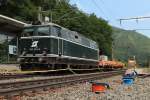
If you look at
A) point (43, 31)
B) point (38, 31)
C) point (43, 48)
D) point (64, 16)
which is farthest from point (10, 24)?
point (64, 16)

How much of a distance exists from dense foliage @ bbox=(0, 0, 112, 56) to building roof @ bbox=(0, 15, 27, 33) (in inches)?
420

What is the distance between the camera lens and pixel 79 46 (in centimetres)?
3372

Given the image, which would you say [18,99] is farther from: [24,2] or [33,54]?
[24,2]

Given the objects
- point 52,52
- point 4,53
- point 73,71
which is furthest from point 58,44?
point 4,53

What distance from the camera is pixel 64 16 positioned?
239 feet

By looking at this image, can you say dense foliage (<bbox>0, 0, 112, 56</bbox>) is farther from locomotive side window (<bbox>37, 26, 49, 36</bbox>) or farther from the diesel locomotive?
locomotive side window (<bbox>37, 26, 49, 36</bbox>)

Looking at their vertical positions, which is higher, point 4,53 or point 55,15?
point 55,15

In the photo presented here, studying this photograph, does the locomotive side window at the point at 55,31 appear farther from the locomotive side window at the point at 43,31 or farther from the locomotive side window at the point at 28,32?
the locomotive side window at the point at 28,32

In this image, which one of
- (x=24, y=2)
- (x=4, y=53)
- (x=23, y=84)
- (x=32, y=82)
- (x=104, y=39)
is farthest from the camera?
(x=104, y=39)

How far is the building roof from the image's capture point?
32.1m

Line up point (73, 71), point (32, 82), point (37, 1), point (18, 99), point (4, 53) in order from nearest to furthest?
point (18, 99), point (32, 82), point (73, 71), point (4, 53), point (37, 1)

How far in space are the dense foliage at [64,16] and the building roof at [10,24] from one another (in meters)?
10.7

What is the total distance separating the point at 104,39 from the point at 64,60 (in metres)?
69.8

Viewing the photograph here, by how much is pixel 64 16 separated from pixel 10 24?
39157 mm
